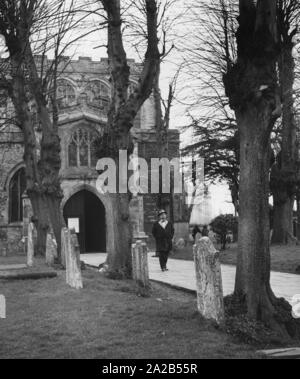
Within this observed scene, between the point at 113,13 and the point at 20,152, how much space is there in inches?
952

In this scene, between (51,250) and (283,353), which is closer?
(283,353)

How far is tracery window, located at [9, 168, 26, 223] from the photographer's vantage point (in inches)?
1405

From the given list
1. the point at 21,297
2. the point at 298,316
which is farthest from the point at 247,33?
the point at 21,297

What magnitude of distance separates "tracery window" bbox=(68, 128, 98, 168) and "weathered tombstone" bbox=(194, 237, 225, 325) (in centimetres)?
2748

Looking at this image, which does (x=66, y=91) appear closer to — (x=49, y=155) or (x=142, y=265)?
(x=49, y=155)

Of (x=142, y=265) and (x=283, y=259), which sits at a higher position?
(x=142, y=265)

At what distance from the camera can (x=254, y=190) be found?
7375mm

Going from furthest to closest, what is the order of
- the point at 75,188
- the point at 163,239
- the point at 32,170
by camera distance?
1. the point at 75,188
2. the point at 32,170
3. the point at 163,239

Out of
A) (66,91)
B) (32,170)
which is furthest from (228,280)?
(66,91)

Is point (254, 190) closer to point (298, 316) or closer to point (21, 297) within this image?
point (298, 316)

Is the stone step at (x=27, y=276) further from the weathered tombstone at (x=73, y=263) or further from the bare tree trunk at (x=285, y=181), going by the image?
the bare tree trunk at (x=285, y=181)

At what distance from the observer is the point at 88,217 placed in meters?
34.6

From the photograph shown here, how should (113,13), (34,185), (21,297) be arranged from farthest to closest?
1. (34,185)
2. (113,13)
3. (21,297)

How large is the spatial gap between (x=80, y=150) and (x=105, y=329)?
2815 centimetres
